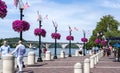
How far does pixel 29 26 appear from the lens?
29.8m

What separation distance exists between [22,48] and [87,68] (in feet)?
13.5

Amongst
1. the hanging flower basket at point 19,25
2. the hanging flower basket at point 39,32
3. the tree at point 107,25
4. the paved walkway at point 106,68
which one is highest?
the tree at point 107,25

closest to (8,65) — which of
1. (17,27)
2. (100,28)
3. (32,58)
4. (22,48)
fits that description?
(22,48)

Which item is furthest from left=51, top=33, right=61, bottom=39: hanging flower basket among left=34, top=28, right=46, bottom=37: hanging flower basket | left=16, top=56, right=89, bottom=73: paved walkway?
left=16, top=56, right=89, bottom=73: paved walkway

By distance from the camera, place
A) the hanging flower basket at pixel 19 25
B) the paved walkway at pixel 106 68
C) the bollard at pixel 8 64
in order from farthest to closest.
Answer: the hanging flower basket at pixel 19 25, the paved walkway at pixel 106 68, the bollard at pixel 8 64

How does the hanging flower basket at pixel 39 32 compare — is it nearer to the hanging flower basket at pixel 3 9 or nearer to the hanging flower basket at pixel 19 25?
the hanging flower basket at pixel 19 25

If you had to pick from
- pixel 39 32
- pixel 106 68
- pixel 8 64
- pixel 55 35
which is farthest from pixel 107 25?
pixel 8 64

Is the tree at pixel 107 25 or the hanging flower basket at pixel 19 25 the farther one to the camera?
the tree at pixel 107 25

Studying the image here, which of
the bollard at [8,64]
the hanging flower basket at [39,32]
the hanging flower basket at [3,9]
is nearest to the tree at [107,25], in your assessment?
the hanging flower basket at [39,32]

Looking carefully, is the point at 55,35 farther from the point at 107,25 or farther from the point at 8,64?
the point at 107,25

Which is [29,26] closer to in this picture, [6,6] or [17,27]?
[17,27]

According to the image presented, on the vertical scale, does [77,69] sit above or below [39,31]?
below

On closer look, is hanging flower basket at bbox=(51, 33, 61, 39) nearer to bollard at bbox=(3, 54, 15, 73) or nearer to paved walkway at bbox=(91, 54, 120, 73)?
paved walkway at bbox=(91, 54, 120, 73)

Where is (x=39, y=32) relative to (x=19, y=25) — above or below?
A: above
